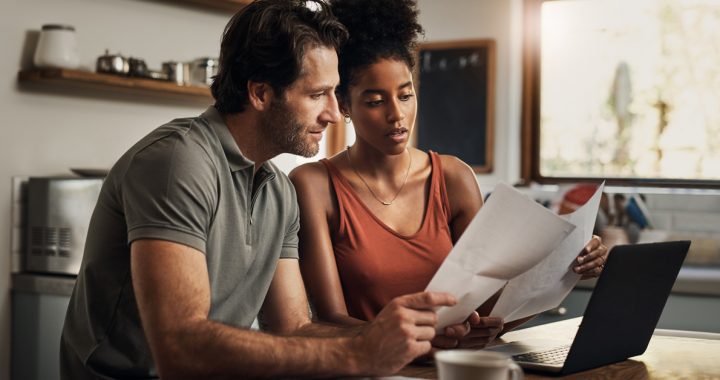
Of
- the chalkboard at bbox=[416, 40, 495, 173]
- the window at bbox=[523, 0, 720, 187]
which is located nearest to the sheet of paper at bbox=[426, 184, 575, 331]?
the window at bbox=[523, 0, 720, 187]

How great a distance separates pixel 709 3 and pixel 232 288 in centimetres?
330

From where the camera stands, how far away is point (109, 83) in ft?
10.3

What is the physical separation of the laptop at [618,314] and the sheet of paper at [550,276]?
81 millimetres

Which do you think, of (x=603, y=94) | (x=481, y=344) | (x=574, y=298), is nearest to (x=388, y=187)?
(x=481, y=344)

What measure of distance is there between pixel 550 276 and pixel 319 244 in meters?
0.51

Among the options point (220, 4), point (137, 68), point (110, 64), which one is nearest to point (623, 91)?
point (220, 4)

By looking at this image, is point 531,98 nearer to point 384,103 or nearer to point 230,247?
point 384,103

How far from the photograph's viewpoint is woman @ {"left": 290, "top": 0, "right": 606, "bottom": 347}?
1771mm

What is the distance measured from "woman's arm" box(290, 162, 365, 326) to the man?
0.24 feet

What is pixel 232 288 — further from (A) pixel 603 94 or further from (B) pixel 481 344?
(A) pixel 603 94

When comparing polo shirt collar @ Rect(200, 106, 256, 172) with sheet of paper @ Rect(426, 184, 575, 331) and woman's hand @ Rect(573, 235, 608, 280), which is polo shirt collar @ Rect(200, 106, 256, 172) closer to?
sheet of paper @ Rect(426, 184, 575, 331)

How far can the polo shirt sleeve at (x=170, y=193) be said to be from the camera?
4.30 feet

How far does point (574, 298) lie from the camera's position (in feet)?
10.7

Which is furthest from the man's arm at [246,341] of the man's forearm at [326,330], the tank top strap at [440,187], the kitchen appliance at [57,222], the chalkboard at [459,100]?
the chalkboard at [459,100]
